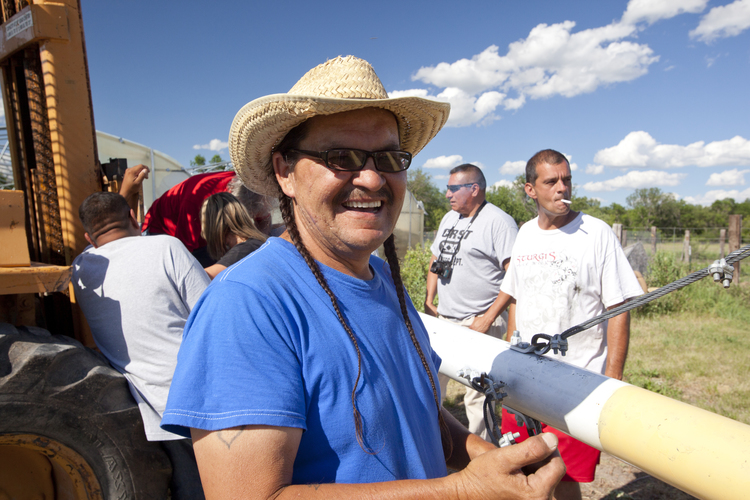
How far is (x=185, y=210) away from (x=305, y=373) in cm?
360

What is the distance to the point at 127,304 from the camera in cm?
226

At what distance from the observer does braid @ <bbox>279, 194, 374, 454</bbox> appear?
105 centimetres

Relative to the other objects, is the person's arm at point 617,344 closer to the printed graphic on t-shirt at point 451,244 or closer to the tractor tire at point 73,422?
the printed graphic on t-shirt at point 451,244

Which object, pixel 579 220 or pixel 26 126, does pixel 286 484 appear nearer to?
pixel 579 220

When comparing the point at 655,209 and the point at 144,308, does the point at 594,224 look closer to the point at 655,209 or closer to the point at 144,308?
the point at 144,308

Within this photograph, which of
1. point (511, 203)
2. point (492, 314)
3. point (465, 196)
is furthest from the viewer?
point (511, 203)

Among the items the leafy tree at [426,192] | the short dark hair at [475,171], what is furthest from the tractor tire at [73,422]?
the leafy tree at [426,192]

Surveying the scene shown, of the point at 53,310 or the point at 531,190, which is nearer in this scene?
the point at 53,310

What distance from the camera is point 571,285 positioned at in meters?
2.82

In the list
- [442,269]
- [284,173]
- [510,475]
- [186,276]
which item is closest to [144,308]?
[186,276]

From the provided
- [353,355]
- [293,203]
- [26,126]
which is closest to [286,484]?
[353,355]

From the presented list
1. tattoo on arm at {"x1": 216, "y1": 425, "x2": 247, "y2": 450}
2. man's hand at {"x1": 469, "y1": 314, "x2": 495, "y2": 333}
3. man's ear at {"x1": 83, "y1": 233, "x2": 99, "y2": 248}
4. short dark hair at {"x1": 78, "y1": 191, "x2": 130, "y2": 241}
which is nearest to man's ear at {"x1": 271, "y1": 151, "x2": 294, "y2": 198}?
tattoo on arm at {"x1": 216, "y1": 425, "x2": 247, "y2": 450}

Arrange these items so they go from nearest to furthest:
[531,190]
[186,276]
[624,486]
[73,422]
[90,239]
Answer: [73,422] → [186,276] → [90,239] → [531,190] → [624,486]

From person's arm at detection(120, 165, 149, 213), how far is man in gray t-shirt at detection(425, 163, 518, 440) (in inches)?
105
